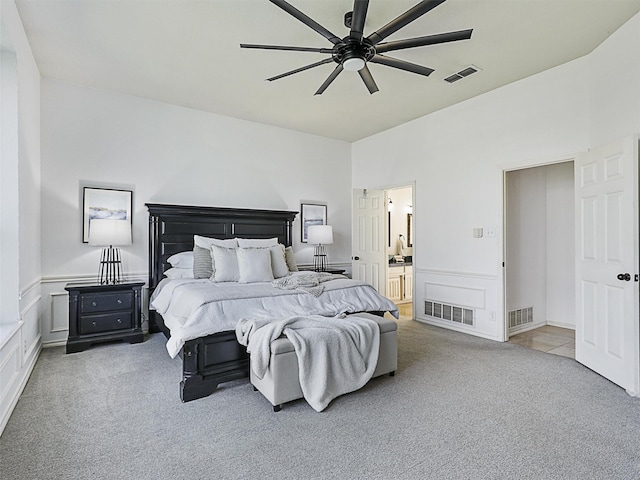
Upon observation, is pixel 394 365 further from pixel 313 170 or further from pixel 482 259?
pixel 313 170

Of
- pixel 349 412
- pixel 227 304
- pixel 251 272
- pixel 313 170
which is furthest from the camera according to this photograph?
pixel 313 170

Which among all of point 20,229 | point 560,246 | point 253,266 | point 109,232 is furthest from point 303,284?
point 560,246

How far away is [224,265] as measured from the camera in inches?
158

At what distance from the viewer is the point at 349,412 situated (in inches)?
100

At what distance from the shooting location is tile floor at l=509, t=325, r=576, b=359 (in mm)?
4047

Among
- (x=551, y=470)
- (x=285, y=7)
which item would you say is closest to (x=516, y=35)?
(x=285, y=7)

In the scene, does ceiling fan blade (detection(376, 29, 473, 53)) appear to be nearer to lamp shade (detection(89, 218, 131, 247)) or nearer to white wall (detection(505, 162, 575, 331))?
white wall (detection(505, 162, 575, 331))

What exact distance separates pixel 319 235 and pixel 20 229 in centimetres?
367

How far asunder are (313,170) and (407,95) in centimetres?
219

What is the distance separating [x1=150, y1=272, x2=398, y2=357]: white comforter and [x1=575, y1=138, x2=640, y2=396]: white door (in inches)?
71.8

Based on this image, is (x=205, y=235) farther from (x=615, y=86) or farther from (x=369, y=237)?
(x=615, y=86)

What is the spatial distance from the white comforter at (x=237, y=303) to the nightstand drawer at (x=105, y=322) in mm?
445

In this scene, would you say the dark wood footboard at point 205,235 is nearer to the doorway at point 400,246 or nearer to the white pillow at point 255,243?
the white pillow at point 255,243

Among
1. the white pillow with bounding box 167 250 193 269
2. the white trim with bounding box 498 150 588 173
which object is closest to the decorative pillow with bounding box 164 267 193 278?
the white pillow with bounding box 167 250 193 269
